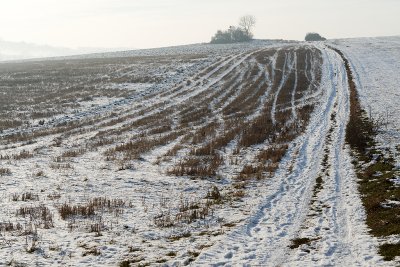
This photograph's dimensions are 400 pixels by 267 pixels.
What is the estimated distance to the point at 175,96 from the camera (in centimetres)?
4219

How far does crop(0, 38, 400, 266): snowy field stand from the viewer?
10047 mm

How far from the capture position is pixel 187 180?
16.7m

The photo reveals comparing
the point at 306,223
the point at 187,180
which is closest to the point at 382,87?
the point at 187,180

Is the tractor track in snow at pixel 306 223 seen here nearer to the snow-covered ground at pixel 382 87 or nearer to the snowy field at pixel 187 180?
the snowy field at pixel 187 180

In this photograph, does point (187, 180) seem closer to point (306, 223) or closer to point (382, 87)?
point (306, 223)

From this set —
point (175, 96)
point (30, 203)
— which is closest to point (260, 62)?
point (175, 96)

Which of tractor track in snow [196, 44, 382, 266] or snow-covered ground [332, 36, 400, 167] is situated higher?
snow-covered ground [332, 36, 400, 167]

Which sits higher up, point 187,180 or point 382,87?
point 382,87

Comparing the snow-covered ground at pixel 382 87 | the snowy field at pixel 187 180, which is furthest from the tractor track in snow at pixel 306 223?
the snow-covered ground at pixel 382 87

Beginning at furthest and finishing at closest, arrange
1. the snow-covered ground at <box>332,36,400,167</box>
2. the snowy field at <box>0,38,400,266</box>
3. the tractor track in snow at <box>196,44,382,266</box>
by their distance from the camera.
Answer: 1. the snow-covered ground at <box>332,36,400,167</box>
2. the snowy field at <box>0,38,400,266</box>
3. the tractor track in snow at <box>196,44,382,266</box>

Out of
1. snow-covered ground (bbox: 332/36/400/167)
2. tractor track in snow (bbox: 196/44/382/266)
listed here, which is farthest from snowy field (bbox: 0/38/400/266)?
snow-covered ground (bbox: 332/36/400/167)

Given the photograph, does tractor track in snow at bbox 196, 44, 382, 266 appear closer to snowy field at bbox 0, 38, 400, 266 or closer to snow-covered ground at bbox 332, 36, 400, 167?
snowy field at bbox 0, 38, 400, 266

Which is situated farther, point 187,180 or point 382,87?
point 382,87

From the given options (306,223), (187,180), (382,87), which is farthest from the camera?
(382,87)
